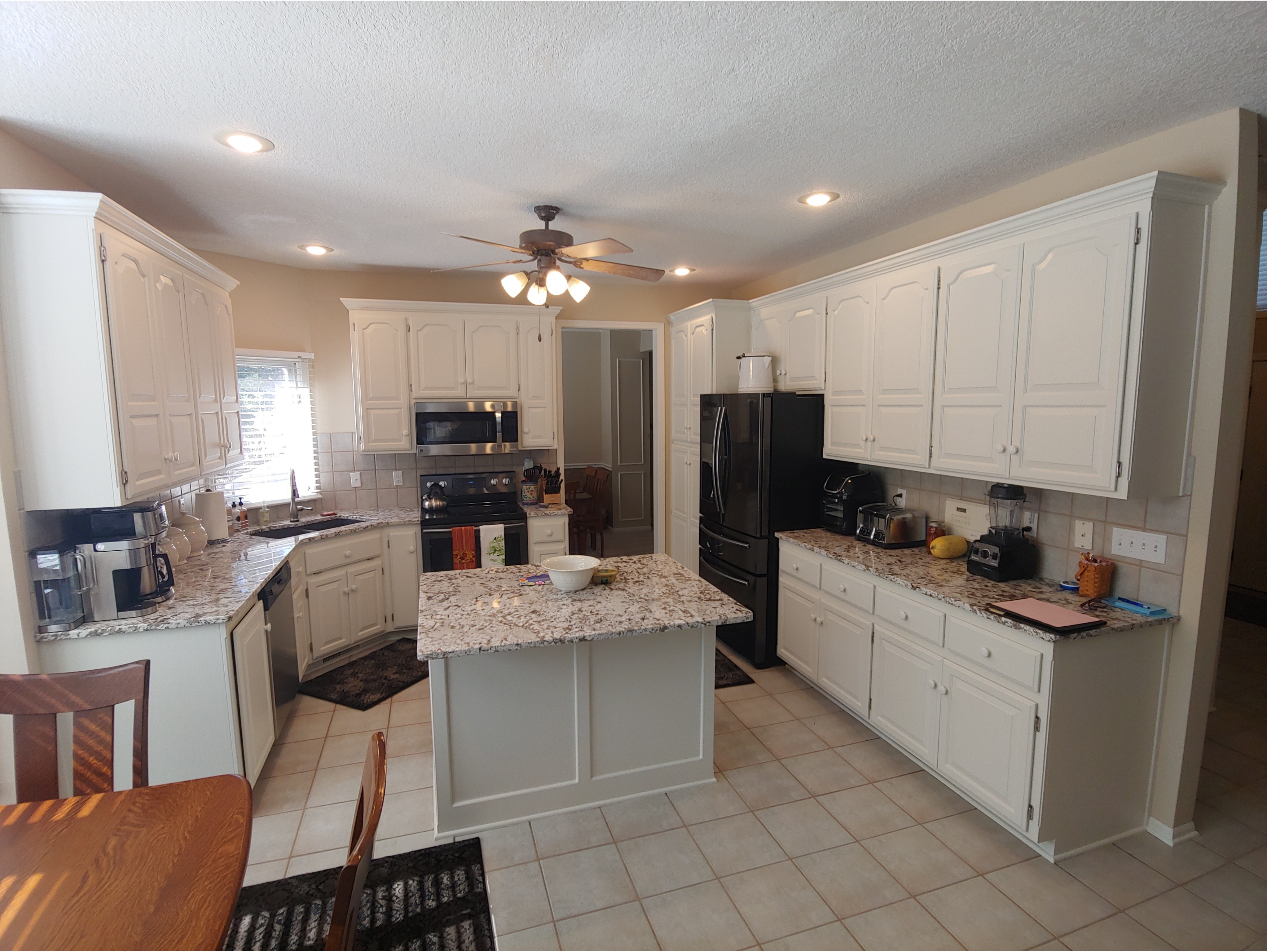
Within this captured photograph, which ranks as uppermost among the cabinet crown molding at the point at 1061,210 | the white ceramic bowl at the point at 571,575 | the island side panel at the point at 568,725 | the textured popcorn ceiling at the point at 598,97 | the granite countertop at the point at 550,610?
the textured popcorn ceiling at the point at 598,97

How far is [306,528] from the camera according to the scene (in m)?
3.87

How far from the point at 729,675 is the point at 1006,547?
176 cm

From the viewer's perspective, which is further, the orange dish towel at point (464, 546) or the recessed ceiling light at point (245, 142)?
the orange dish towel at point (464, 546)

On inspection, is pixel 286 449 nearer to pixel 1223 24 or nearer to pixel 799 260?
pixel 799 260

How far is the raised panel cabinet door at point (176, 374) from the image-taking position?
8.09 feet

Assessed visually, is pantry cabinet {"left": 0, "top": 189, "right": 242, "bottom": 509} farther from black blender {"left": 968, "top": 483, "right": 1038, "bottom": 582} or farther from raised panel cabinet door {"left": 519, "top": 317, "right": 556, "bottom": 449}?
black blender {"left": 968, "top": 483, "right": 1038, "bottom": 582}

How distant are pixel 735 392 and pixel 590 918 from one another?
10.3ft

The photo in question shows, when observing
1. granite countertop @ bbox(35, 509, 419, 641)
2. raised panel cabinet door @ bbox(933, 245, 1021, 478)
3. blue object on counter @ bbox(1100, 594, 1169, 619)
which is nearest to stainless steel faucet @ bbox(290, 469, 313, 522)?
granite countertop @ bbox(35, 509, 419, 641)

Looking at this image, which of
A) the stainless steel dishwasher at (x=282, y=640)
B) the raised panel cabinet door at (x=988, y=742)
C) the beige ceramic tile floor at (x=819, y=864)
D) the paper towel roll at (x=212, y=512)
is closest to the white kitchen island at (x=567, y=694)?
the beige ceramic tile floor at (x=819, y=864)

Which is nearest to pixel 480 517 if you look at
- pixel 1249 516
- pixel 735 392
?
pixel 735 392

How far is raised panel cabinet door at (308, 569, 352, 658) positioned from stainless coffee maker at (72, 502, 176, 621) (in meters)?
1.23

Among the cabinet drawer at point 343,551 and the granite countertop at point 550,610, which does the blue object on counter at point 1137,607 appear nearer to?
the granite countertop at point 550,610

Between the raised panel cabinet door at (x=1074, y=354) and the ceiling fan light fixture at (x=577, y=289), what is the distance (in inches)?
70.6

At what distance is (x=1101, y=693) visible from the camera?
82.6 inches
